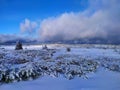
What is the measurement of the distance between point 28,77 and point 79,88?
11.6 ft

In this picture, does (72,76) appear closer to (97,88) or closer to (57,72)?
(57,72)

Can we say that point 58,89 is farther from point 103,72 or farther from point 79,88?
point 103,72

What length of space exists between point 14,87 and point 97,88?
5.02 meters

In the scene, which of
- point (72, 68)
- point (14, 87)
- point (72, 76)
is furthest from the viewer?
point (72, 68)

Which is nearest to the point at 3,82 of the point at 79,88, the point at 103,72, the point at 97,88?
the point at 79,88

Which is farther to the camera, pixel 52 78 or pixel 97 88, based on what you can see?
pixel 52 78

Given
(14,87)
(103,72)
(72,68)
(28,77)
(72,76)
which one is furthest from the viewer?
(103,72)

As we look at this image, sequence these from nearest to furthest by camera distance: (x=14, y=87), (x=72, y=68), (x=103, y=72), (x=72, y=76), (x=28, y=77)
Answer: (x=14, y=87), (x=28, y=77), (x=72, y=76), (x=72, y=68), (x=103, y=72)

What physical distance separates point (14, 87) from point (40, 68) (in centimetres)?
343

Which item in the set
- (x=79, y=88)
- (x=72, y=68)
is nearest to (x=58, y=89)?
(x=79, y=88)

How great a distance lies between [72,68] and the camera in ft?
55.0

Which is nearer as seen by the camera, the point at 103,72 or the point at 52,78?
the point at 52,78

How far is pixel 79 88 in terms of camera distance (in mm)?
12695

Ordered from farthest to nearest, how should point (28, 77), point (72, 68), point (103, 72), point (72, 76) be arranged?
point (103, 72)
point (72, 68)
point (72, 76)
point (28, 77)
